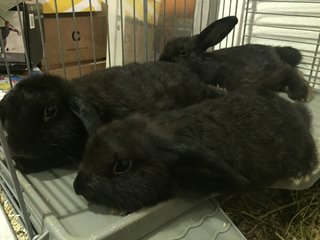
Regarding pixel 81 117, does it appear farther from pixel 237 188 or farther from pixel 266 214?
pixel 266 214

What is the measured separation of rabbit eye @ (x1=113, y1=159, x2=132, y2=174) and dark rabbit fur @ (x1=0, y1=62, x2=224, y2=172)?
169 mm

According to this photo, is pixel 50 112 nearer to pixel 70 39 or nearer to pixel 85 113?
pixel 85 113

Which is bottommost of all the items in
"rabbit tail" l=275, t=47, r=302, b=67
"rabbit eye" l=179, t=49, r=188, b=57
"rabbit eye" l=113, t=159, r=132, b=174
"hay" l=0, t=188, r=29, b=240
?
"hay" l=0, t=188, r=29, b=240

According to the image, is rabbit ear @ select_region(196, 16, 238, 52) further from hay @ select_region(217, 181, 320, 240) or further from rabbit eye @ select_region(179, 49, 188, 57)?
hay @ select_region(217, 181, 320, 240)

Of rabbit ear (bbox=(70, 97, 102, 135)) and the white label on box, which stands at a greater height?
the white label on box

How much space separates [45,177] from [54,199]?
120 millimetres

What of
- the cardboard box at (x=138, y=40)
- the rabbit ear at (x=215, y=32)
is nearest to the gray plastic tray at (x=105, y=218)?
the rabbit ear at (x=215, y=32)

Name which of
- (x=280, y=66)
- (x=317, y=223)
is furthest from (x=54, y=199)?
(x=280, y=66)

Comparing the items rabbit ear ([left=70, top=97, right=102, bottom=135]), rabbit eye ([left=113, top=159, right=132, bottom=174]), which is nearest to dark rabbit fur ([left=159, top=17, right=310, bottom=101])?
rabbit ear ([left=70, top=97, right=102, bottom=135])

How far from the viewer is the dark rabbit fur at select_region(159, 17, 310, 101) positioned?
1.59 metres

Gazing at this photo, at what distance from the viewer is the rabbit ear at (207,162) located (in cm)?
75

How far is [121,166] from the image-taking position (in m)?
0.77

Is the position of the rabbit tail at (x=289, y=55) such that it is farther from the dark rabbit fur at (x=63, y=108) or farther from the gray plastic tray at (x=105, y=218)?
the gray plastic tray at (x=105, y=218)

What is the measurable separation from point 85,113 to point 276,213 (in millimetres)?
747
